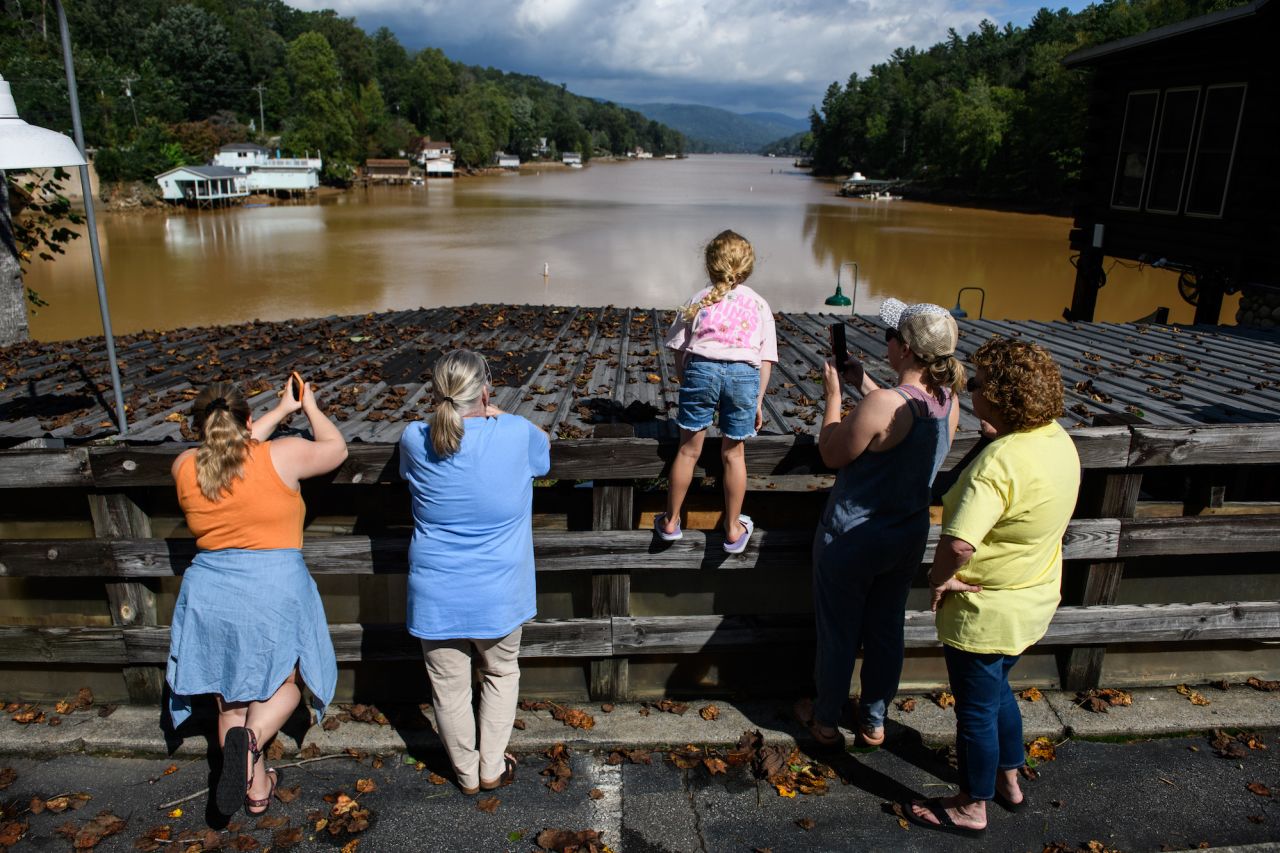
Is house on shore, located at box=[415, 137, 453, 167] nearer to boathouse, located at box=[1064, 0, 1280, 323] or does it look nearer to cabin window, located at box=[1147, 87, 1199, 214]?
boathouse, located at box=[1064, 0, 1280, 323]

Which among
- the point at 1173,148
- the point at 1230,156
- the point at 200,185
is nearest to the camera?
the point at 1230,156

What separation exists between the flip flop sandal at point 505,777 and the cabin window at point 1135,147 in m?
18.3

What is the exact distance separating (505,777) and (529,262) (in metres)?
45.8

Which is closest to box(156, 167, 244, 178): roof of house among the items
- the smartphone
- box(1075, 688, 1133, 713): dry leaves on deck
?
the smartphone

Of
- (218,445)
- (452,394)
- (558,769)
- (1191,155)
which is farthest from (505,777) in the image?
(1191,155)

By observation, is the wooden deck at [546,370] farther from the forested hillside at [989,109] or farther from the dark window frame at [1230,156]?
the forested hillside at [989,109]

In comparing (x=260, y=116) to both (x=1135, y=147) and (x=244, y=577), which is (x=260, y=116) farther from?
(x=244, y=577)

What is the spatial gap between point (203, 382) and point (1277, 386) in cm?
931

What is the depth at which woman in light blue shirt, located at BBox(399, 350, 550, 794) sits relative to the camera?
347 centimetres

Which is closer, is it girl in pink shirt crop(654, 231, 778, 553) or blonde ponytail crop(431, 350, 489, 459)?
blonde ponytail crop(431, 350, 489, 459)

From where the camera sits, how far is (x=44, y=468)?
4.11 metres

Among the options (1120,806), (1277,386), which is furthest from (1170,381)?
(1120,806)

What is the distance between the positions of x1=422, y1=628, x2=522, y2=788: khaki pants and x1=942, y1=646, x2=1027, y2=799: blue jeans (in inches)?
77.6

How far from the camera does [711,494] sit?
4.80 metres
